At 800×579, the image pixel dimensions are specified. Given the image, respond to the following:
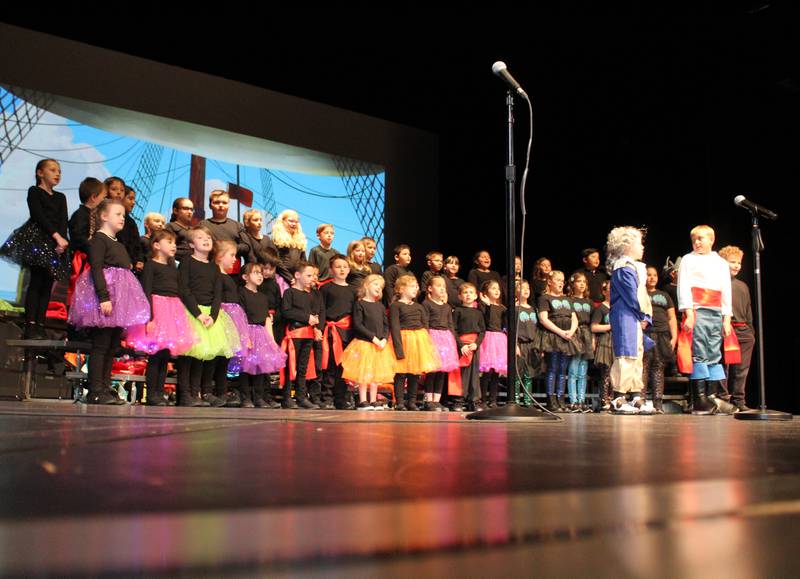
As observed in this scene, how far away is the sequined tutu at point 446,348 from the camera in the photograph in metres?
5.39

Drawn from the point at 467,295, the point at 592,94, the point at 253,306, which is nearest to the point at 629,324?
the point at 467,295

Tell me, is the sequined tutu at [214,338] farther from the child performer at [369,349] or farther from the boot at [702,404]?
the boot at [702,404]

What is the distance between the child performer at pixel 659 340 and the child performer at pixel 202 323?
3.06 m

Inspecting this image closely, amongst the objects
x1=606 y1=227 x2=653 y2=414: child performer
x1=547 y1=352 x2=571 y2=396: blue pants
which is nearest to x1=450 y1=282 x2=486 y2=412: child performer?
x1=547 y1=352 x2=571 y2=396: blue pants

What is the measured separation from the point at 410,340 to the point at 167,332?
1.77 m

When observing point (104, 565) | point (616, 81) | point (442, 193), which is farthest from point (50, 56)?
point (104, 565)

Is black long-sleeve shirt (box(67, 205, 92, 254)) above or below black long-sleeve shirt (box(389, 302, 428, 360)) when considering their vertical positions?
above

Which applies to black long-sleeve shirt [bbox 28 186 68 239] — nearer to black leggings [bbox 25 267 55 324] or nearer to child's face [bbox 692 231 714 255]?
black leggings [bbox 25 267 55 324]

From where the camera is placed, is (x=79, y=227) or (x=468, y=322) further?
(x=468, y=322)

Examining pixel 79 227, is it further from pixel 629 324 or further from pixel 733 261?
pixel 733 261

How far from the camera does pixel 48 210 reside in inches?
161

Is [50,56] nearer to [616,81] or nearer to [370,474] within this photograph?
[616,81]

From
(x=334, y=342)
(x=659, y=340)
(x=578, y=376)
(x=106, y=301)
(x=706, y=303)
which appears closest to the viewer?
(x=106, y=301)

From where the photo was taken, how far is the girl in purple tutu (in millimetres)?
3699
